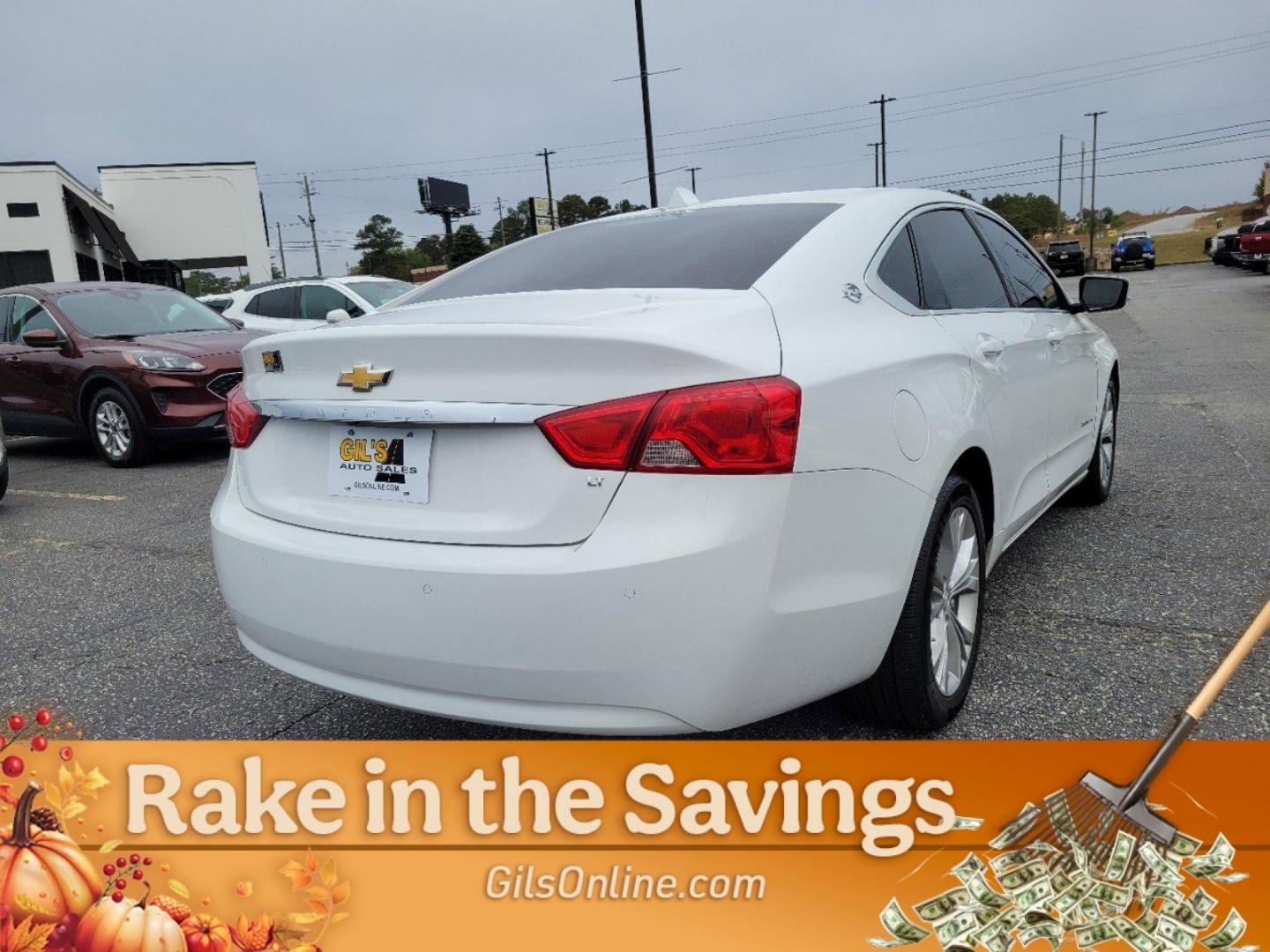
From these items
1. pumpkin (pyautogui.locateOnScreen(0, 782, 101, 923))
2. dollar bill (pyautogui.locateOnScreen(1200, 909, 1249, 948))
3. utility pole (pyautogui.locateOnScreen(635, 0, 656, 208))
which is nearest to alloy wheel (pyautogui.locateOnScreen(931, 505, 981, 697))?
dollar bill (pyautogui.locateOnScreen(1200, 909, 1249, 948))

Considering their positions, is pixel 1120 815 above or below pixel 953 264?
below

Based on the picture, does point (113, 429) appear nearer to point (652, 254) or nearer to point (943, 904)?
point (652, 254)

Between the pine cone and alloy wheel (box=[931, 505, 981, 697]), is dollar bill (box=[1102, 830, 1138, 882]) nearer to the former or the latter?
alloy wheel (box=[931, 505, 981, 697])

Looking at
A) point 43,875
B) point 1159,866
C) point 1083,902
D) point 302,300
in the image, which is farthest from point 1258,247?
point 43,875

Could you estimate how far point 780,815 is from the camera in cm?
227

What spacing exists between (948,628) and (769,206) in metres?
1.33

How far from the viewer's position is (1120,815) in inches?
79.5

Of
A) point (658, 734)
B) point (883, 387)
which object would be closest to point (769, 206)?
point (883, 387)

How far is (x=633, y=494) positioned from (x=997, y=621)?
2.05 metres

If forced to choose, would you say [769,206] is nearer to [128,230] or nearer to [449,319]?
[449,319]

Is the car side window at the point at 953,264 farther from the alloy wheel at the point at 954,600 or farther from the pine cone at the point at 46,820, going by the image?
the pine cone at the point at 46,820

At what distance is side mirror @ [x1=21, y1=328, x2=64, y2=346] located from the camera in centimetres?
848

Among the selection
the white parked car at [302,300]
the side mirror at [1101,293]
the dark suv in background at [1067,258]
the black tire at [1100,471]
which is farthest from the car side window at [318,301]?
the dark suv in background at [1067,258]

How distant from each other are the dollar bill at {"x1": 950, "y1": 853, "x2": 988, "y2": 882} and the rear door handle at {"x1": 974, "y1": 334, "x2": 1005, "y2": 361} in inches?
55.9
